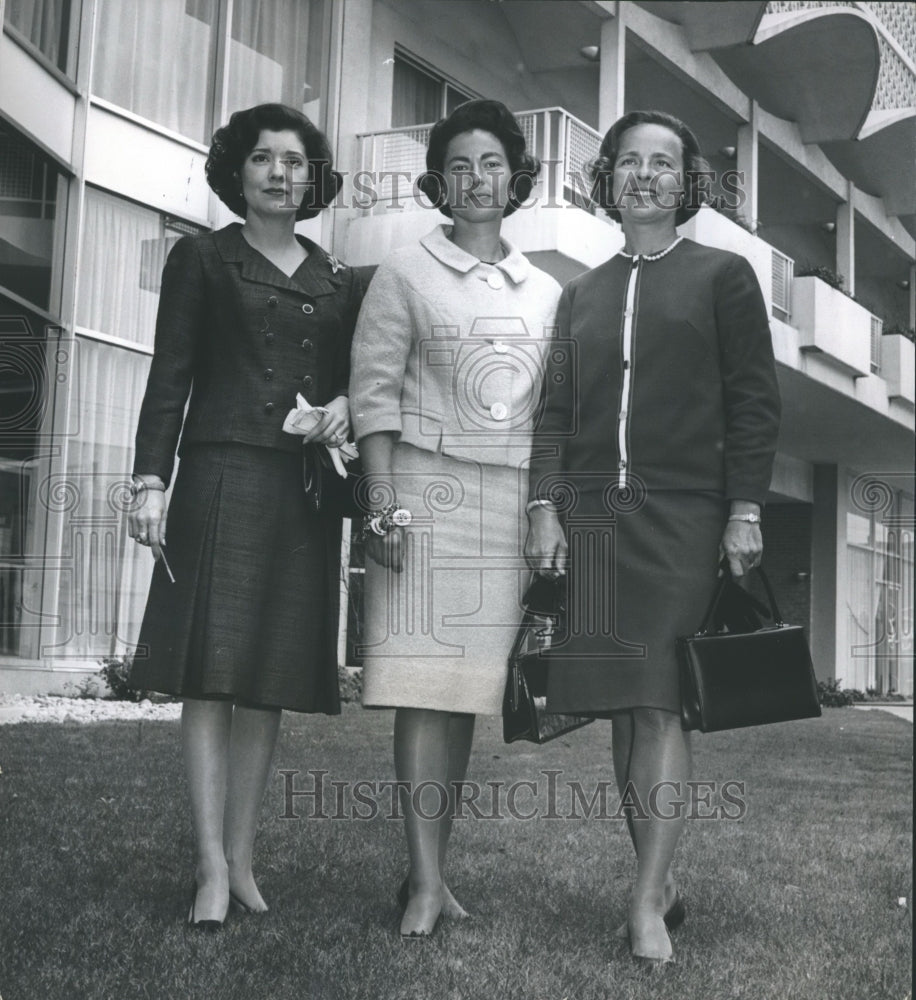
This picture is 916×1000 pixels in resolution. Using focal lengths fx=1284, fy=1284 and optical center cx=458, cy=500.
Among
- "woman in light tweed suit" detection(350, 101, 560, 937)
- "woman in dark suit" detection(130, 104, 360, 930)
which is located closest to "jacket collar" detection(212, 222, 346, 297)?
"woman in dark suit" detection(130, 104, 360, 930)

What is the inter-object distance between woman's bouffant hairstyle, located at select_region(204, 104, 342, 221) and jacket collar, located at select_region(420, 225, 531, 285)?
23cm

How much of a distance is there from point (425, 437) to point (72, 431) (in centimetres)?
68

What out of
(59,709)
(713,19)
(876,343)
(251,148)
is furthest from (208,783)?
(876,343)

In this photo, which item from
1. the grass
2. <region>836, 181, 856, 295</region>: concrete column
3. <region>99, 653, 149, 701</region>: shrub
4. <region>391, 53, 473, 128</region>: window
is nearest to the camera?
the grass

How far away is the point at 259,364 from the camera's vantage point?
8.44ft

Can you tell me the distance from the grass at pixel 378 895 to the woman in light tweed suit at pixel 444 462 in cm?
21

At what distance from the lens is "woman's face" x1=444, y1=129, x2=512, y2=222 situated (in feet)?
8.46

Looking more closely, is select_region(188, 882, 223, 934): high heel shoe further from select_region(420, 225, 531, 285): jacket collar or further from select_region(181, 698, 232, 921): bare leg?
select_region(420, 225, 531, 285): jacket collar

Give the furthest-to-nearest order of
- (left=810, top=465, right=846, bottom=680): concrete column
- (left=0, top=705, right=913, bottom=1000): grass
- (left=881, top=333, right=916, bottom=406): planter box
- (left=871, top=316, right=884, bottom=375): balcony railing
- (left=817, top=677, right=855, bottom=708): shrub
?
1. (left=817, top=677, right=855, bottom=708): shrub
2. (left=810, top=465, right=846, bottom=680): concrete column
3. (left=871, top=316, right=884, bottom=375): balcony railing
4. (left=881, top=333, right=916, bottom=406): planter box
5. (left=0, top=705, right=913, bottom=1000): grass

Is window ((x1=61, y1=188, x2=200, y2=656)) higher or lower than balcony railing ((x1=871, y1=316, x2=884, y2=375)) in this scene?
lower

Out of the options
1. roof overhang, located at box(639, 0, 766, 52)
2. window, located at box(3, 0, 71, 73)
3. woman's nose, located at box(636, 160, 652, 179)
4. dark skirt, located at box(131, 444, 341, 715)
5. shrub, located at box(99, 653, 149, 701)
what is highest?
roof overhang, located at box(639, 0, 766, 52)

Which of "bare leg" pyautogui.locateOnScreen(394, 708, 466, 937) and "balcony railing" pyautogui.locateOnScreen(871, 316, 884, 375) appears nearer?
"bare leg" pyautogui.locateOnScreen(394, 708, 466, 937)

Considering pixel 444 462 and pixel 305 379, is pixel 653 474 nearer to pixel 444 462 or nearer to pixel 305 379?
pixel 444 462

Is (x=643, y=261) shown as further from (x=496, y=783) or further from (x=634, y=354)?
(x=496, y=783)
